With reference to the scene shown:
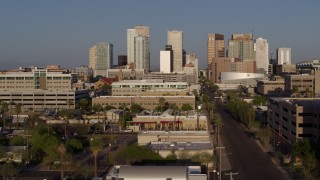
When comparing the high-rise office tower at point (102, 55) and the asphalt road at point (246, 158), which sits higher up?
the high-rise office tower at point (102, 55)

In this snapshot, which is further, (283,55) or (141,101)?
(283,55)

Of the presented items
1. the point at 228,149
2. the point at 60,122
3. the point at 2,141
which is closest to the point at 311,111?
the point at 228,149

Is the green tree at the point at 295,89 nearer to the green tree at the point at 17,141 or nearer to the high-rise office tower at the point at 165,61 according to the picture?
the green tree at the point at 17,141

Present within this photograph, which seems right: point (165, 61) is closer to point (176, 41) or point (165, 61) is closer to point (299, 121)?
point (176, 41)

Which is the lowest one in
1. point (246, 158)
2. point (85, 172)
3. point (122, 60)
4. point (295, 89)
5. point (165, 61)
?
point (246, 158)

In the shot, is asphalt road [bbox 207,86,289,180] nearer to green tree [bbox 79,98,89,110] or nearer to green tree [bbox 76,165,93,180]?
green tree [bbox 76,165,93,180]

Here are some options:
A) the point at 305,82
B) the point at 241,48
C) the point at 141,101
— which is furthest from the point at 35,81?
the point at 241,48

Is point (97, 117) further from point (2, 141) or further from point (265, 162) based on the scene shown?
point (265, 162)

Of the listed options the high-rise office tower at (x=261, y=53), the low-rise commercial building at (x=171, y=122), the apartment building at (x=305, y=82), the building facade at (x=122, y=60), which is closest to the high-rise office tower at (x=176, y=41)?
the building facade at (x=122, y=60)
